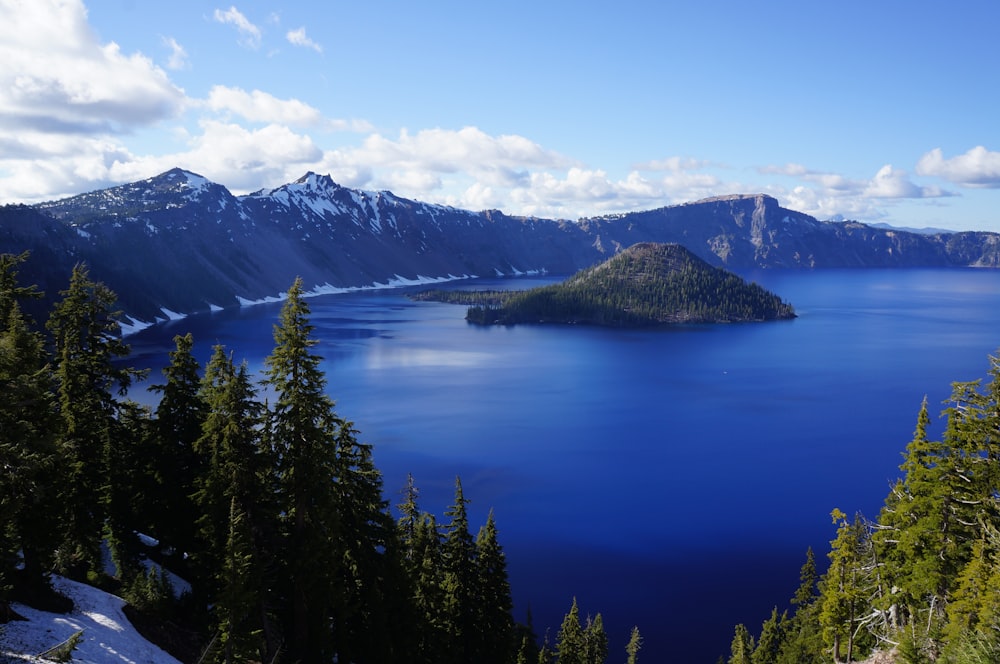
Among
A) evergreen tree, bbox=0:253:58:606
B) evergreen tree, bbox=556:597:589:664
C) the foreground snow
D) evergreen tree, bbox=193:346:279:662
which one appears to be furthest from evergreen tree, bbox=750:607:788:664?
evergreen tree, bbox=0:253:58:606

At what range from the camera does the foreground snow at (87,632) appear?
20.1 m

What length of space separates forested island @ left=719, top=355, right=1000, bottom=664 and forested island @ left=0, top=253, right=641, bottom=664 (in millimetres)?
17385

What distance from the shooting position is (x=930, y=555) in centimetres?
2600

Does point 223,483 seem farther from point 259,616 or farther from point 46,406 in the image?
point 46,406

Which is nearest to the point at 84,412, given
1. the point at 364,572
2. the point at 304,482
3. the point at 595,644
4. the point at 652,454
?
the point at 304,482

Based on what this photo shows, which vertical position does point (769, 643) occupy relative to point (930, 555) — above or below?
below

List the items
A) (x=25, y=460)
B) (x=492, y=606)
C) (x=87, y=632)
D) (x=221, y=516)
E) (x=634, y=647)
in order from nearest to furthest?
1. (x=25, y=460)
2. (x=87, y=632)
3. (x=221, y=516)
4. (x=492, y=606)
5. (x=634, y=647)

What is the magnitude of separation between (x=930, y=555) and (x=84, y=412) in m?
35.4

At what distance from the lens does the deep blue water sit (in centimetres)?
5638

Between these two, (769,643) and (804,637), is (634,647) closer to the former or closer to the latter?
(769,643)

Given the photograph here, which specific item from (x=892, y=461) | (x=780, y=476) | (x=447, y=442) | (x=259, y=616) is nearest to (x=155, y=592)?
(x=259, y=616)

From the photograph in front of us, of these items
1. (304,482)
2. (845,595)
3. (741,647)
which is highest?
(304,482)

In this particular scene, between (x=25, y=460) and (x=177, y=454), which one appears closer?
(x=25, y=460)

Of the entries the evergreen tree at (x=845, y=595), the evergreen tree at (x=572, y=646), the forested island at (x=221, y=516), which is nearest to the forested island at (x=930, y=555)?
the evergreen tree at (x=845, y=595)
